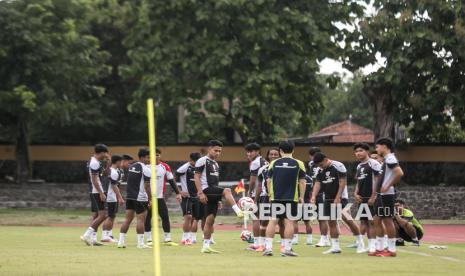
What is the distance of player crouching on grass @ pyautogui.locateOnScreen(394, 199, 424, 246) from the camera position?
69.5 ft

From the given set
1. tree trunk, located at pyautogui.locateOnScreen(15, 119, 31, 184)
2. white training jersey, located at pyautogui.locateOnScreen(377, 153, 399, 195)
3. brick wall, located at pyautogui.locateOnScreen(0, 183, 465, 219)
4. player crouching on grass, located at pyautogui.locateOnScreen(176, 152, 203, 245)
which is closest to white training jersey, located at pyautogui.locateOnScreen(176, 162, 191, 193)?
player crouching on grass, located at pyautogui.locateOnScreen(176, 152, 203, 245)

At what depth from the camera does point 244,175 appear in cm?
4553

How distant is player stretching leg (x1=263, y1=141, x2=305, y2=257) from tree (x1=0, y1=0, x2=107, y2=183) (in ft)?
77.2

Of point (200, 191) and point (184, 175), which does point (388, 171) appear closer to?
point (200, 191)

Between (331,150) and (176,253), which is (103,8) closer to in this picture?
(331,150)

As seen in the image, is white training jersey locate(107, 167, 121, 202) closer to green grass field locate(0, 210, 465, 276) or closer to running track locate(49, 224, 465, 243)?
green grass field locate(0, 210, 465, 276)

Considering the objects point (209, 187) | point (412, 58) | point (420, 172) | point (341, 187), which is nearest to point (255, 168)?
point (209, 187)

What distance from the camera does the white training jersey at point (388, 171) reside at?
17281 mm

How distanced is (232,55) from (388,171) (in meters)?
22.6

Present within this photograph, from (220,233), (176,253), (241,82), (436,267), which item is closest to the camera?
(436,267)

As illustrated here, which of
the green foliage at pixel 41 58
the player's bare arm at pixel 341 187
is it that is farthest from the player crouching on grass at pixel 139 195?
the green foliage at pixel 41 58

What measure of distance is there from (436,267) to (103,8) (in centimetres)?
3436

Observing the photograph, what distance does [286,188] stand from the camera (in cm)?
1752

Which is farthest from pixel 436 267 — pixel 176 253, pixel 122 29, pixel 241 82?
pixel 122 29
